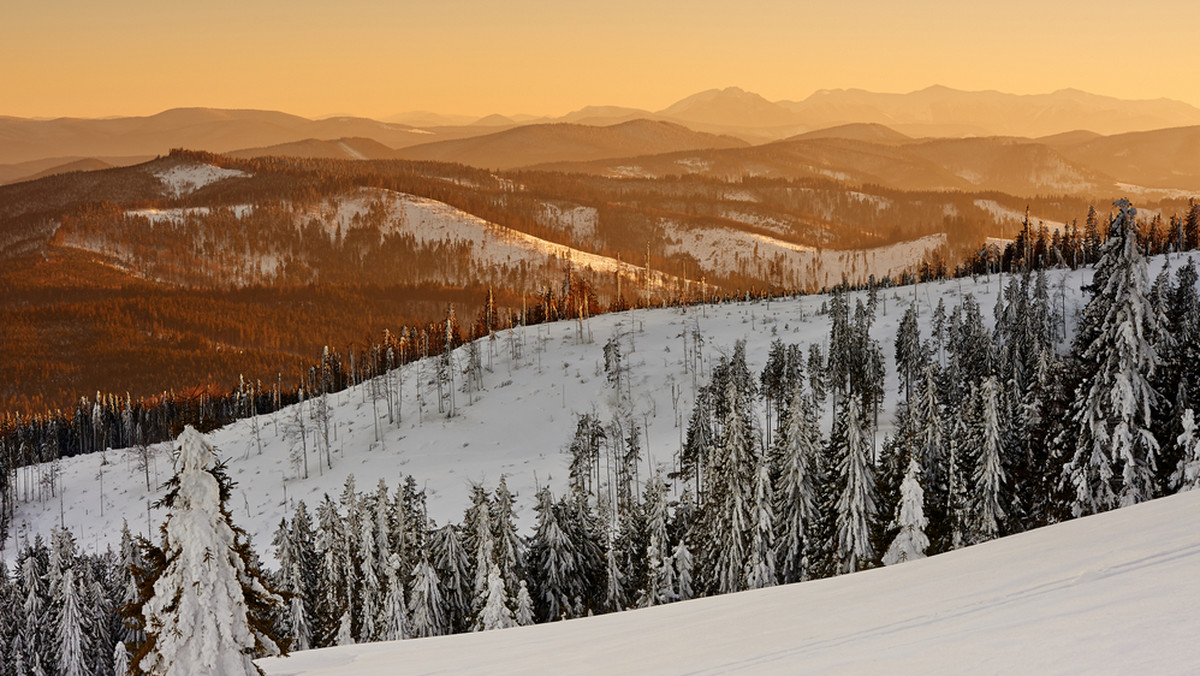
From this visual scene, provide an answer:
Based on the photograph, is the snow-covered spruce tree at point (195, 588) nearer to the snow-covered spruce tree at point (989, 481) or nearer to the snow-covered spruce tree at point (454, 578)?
the snow-covered spruce tree at point (454, 578)

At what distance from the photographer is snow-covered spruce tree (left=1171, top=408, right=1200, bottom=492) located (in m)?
28.4

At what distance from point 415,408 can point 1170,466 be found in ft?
391

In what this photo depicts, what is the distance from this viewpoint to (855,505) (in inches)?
1593

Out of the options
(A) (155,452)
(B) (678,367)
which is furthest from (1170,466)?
(A) (155,452)

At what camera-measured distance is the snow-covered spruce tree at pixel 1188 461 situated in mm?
28422

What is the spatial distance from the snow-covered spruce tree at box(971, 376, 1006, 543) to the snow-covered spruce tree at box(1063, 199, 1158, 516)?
1080 cm

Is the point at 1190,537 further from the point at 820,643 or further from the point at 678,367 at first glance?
the point at 678,367

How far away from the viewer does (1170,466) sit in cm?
3262

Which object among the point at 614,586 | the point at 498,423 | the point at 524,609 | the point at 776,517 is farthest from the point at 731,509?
the point at 498,423

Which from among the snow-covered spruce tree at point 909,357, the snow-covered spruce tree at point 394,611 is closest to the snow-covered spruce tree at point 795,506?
the snow-covered spruce tree at point 394,611

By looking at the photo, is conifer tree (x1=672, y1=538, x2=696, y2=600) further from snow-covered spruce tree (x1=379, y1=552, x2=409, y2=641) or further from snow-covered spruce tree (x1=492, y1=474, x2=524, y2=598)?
snow-covered spruce tree (x1=379, y1=552, x2=409, y2=641)

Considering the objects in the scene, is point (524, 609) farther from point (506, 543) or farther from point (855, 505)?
point (855, 505)

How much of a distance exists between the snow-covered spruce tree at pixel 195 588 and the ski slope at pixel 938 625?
369 centimetres

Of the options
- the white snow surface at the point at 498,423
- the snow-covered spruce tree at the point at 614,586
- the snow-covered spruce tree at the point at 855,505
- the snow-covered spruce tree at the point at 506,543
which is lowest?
the white snow surface at the point at 498,423
